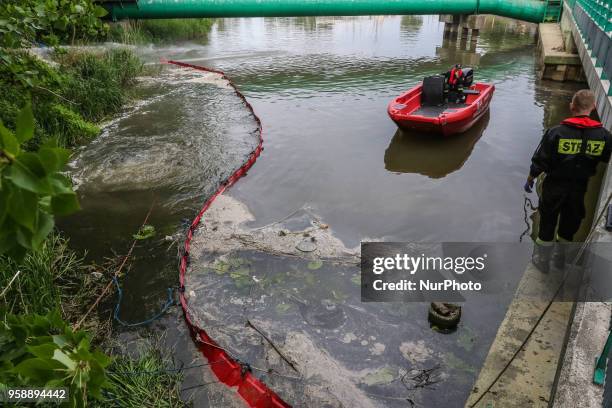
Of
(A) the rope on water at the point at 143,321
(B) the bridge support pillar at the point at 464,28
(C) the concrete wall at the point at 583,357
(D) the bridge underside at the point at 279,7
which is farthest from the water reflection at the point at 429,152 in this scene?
(B) the bridge support pillar at the point at 464,28

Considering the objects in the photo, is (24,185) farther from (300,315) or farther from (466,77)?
(466,77)

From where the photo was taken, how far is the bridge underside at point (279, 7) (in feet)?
64.7

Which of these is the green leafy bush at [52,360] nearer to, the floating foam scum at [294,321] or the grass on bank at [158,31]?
the floating foam scum at [294,321]

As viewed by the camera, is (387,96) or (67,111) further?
(387,96)

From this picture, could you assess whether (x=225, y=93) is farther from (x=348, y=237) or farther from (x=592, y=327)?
(x=592, y=327)

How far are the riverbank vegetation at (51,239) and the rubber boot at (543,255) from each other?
453 cm

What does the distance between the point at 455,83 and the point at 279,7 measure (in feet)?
39.9

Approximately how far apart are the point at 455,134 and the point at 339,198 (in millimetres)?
4164

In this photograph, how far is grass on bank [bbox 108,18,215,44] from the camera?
21375 mm

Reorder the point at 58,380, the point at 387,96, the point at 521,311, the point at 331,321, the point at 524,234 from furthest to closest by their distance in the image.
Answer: the point at 387,96 < the point at 524,234 < the point at 331,321 < the point at 521,311 < the point at 58,380

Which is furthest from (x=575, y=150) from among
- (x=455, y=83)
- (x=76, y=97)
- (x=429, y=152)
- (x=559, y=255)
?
Answer: (x=76, y=97)

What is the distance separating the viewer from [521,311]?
15.3 ft

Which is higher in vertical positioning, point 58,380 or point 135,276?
point 58,380

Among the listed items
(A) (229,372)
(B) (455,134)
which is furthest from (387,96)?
(A) (229,372)
